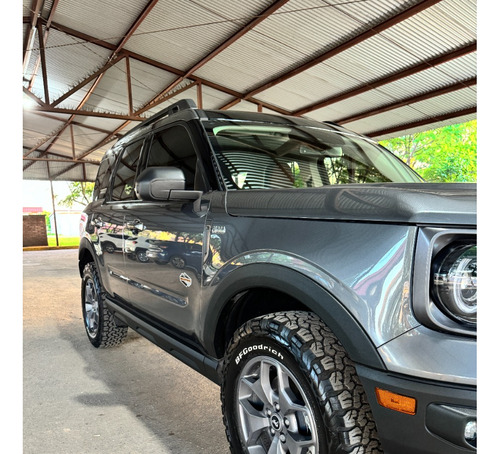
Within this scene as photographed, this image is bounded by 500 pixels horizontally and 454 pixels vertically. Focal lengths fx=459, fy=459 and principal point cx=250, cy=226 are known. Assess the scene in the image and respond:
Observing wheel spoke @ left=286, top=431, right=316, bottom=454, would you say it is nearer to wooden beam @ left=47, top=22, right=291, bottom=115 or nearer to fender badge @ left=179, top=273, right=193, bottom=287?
fender badge @ left=179, top=273, right=193, bottom=287

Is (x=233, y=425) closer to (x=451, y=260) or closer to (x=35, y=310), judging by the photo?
(x=451, y=260)

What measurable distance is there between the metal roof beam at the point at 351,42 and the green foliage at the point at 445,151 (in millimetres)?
17899

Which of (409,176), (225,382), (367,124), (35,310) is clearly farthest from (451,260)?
(367,124)

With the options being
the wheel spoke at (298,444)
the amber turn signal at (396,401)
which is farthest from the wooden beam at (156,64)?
the amber turn signal at (396,401)

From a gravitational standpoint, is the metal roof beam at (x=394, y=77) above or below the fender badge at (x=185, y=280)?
above

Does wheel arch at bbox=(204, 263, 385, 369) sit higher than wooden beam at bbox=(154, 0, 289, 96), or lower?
lower

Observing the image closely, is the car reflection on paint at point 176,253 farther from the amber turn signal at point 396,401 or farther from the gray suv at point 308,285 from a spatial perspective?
the amber turn signal at point 396,401

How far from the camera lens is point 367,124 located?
1298 centimetres

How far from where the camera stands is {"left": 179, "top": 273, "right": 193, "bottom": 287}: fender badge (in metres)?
2.37

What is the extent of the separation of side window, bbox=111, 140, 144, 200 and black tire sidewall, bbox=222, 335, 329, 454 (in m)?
1.74

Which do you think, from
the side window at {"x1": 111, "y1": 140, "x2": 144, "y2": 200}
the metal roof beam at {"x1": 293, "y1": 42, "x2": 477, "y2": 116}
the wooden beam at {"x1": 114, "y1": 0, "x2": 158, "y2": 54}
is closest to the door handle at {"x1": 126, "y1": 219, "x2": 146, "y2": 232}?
the side window at {"x1": 111, "y1": 140, "x2": 144, "y2": 200}

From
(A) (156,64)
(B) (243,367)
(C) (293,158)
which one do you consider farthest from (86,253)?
(A) (156,64)

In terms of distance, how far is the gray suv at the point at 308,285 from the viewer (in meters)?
1.38

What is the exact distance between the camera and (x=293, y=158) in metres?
2.69
